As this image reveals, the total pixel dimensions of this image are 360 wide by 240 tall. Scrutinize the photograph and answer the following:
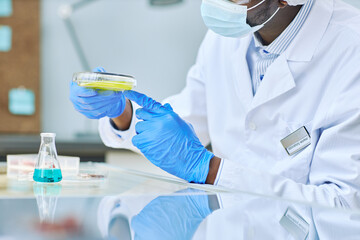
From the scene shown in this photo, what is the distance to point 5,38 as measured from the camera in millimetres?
3164

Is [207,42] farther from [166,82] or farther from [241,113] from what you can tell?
[166,82]

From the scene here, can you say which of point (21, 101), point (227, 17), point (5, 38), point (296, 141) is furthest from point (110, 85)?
point (5, 38)

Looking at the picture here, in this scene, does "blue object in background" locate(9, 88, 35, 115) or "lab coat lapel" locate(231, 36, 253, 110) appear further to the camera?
"blue object in background" locate(9, 88, 35, 115)

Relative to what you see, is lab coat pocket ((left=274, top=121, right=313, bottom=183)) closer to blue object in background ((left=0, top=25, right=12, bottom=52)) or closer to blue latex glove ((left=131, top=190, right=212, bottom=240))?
blue latex glove ((left=131, top=190, right=212, bottom=240))

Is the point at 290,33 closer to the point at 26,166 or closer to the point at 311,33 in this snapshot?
the point at 311,33

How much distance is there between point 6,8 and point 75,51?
0.54m

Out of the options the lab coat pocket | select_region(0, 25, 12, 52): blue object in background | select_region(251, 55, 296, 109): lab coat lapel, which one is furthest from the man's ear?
select_region(0, 25, 12, 52): blue object in background

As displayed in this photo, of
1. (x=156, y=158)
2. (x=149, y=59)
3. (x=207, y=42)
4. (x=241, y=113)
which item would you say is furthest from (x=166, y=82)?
(x=156, y=158)

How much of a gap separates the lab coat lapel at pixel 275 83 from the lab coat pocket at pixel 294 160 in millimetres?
101

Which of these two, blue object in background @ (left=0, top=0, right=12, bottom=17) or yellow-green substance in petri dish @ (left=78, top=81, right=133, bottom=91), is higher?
yellow-green substance in petri dish @ (left=78, top=81, right=133, bottom=91)

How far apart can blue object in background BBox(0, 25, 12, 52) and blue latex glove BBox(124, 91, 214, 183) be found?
2.16 metres

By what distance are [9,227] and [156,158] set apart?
71 centimetres

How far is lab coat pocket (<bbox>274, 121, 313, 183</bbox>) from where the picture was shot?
1.40 m

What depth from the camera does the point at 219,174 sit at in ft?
4.21
